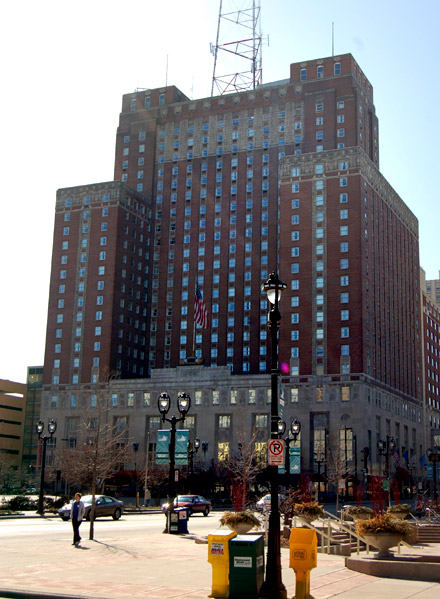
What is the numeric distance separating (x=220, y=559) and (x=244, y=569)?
26.8 inches

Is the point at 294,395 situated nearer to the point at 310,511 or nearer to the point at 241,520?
the point at 310,511

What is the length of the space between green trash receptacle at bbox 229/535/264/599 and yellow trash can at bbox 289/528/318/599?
0.89m

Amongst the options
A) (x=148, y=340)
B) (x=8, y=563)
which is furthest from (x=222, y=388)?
(x=8, y=563)

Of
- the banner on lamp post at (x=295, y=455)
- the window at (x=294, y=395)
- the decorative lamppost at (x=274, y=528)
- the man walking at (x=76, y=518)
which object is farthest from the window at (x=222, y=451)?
the decorative lamppost at (x=274, y=528)

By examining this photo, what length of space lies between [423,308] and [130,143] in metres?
70.9

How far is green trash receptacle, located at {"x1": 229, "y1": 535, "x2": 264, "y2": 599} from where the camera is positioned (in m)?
17.9

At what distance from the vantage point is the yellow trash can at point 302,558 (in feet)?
58.1

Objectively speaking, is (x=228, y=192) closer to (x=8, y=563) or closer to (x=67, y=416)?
(x=67, y=416)

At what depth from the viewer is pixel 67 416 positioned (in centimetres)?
12762

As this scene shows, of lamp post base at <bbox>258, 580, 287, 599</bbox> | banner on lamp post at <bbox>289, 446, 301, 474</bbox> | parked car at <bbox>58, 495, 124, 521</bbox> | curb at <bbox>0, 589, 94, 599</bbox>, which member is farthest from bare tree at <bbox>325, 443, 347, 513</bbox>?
curb at <bbox>0, 589, 94, 599</bbox>

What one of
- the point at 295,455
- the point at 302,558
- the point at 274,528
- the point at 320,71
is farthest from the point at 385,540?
the point at 320,71

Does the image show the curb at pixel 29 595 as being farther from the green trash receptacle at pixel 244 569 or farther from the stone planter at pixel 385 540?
the stone planter at pixel 385 540

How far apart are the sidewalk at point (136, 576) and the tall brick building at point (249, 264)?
274 feet

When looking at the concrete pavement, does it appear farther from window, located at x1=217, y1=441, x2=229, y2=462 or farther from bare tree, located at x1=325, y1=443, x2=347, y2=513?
window, located at x1=217, y1=441, x2=229, y2=462
